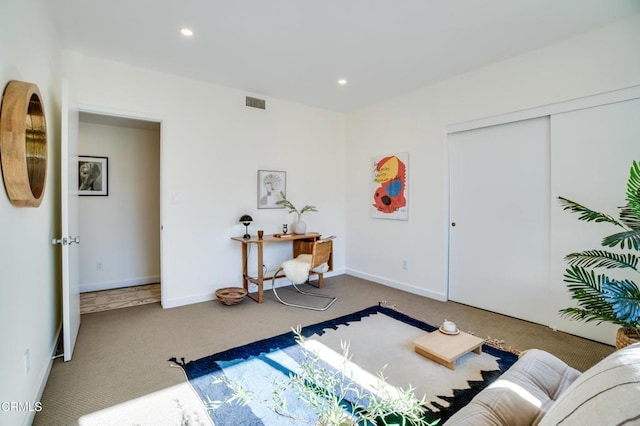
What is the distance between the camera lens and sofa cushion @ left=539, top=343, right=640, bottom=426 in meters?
0.62

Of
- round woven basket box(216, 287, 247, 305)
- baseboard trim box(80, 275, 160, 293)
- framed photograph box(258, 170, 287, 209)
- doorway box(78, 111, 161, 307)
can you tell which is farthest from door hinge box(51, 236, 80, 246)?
baseboard trim box(80, 275, 160, 293)

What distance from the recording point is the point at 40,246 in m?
2.14

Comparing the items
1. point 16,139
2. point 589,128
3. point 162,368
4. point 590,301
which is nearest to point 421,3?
point 589,128

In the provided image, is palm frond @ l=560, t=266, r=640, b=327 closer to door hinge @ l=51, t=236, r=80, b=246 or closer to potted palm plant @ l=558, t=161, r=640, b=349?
potted palm plant @ l=558, t=161, r=640, b=349

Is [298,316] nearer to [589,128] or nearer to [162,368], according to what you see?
[162,368]

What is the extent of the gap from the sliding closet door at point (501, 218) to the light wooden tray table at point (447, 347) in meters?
1.17

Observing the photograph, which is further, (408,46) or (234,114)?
(234,114)

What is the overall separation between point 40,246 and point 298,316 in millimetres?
2270

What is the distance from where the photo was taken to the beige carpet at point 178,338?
6.73ft

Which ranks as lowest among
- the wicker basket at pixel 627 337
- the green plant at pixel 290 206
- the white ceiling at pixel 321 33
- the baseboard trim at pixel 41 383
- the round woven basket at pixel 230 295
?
the baseboard trim at pixel 41 383

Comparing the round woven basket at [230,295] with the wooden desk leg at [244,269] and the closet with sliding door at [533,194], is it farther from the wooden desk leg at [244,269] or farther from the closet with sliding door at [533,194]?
the closet with sliding door at [533,194]

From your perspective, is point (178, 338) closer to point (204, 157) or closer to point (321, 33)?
point (204, 157)

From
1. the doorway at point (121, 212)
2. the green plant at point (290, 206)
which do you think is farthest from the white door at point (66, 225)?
the green plant at point (290, 206)

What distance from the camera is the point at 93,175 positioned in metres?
4.37
